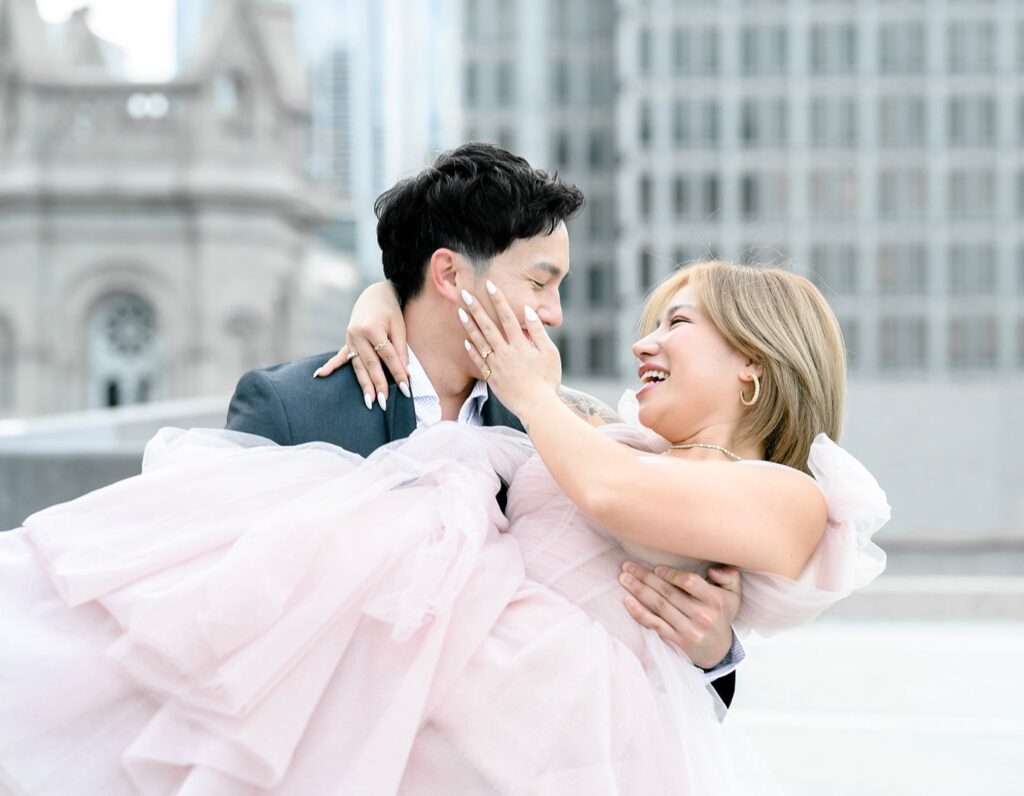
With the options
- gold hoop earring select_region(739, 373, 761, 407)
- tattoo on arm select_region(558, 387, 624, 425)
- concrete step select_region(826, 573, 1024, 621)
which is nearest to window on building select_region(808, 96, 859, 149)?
concrete step select_region(826, 573, 1024, 621)

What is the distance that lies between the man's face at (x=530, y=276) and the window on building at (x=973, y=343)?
5563 cm

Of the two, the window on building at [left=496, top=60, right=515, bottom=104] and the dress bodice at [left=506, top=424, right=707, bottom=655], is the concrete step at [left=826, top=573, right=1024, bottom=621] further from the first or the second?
the window on building at [left=496, top=60, right=515, bottom=104]

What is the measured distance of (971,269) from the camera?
5544cm

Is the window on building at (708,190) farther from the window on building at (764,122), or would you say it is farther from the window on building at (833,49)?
the window on building at (833,49)

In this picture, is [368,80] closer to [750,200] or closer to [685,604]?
[750,200]

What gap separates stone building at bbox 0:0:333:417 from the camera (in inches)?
999

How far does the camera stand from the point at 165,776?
93.2 inches

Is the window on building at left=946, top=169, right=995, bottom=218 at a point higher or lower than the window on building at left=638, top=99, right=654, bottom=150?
lower

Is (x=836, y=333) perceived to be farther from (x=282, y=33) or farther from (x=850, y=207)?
(x=850, y=207)

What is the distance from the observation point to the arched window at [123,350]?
26.2 meters

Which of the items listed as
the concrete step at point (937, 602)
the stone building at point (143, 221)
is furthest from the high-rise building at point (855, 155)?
the concrete step at point (937, 602)

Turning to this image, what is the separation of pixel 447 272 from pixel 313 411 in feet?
1.58

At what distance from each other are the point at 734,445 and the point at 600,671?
68 cm

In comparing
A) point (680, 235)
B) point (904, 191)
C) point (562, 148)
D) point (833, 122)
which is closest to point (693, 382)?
point (680, 235)
